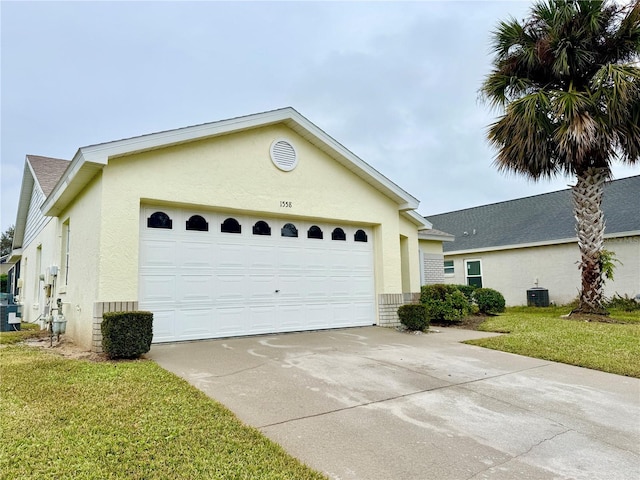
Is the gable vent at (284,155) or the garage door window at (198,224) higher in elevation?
the gable vent at (284,155)

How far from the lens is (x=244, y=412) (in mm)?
4305

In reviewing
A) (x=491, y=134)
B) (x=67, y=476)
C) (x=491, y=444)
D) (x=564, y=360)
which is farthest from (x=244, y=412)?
(x=491, y=134)

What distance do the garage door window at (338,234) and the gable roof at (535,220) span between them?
39.4 feet

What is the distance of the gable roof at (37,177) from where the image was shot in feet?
43.2

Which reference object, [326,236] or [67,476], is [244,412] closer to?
[67,476]

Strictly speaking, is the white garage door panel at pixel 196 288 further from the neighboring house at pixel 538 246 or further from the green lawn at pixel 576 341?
the neighboring house at pixel 538 246

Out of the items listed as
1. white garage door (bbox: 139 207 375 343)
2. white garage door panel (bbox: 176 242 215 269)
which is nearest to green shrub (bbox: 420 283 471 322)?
white garage door (bbox: 139 207 375 343)

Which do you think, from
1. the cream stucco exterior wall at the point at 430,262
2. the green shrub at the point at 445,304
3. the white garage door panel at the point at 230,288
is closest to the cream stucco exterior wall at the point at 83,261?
the white garage door panel at the point at 230,288

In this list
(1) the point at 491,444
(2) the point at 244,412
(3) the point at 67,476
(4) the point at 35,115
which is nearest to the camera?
(3) the point at 67,476

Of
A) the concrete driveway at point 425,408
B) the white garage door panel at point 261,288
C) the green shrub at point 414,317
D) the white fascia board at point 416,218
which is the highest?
the white fascia board at point 416,218

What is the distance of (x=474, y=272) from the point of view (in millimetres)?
21125

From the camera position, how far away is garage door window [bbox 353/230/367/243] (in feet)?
37.3

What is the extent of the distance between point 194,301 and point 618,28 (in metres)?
14.5

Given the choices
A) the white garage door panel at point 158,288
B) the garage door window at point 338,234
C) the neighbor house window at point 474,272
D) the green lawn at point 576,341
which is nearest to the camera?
the green lawn at point 576,341
